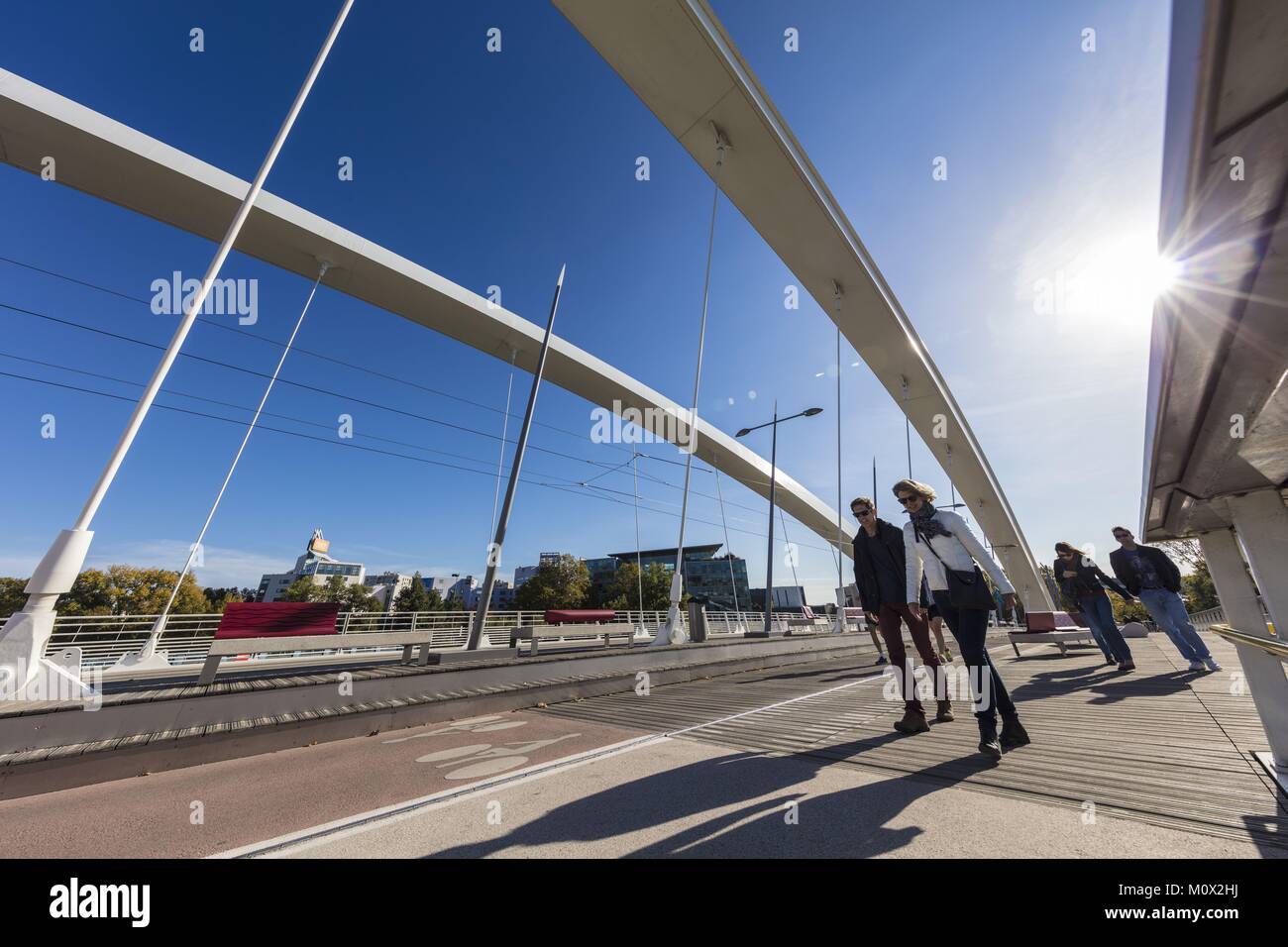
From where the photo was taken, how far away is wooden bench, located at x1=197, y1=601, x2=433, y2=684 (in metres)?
4.25

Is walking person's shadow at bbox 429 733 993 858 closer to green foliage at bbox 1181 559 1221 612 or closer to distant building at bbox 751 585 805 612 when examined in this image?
green foliage at bbox 1181 559 1221 612

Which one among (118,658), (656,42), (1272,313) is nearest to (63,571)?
(1272,313)

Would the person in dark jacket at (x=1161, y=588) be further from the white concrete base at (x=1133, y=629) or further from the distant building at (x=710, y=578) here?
the distant building at (x=710, y=578)

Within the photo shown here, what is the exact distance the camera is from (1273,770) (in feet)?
7.67

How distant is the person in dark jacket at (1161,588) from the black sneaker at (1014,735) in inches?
166

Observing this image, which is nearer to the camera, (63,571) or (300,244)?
(63,571)

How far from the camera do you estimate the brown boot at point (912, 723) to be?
363 centimetres

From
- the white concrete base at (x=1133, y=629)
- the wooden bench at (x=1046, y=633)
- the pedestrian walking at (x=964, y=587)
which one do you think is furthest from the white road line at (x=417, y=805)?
the white concrete base at (x=1133, y=629)

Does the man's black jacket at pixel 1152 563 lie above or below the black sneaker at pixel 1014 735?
above

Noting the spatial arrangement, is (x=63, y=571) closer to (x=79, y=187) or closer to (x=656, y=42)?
(x=656, y=42)

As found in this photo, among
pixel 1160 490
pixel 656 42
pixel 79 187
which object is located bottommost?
pixel 1160 490
